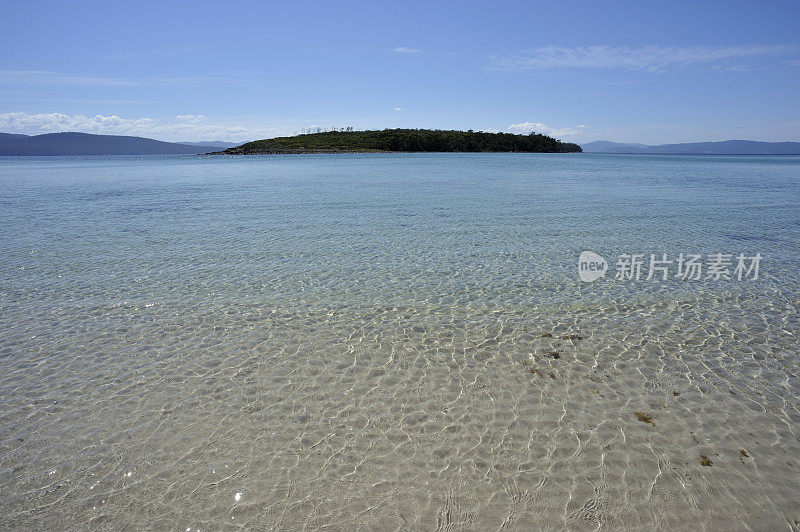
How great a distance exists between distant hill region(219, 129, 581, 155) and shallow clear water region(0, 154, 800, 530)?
13664 centimetres

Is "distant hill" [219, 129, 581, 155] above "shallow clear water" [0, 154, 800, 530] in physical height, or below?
above

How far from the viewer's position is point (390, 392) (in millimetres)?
5469

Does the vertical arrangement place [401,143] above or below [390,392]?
above

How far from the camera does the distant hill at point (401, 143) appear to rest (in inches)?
5743

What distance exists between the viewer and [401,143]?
15275 cm

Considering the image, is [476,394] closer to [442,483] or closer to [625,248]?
[442,483]

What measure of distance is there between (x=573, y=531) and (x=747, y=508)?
64.1 inches

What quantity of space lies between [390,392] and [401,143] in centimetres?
15427

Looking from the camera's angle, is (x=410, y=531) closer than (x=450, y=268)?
Yes

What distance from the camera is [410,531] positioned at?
3.55 metres

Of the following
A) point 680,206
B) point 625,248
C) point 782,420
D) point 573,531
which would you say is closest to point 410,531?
point 573,531

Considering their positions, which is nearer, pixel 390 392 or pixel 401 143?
pixel 390 392

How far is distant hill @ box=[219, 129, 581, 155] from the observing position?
14588 centimetres

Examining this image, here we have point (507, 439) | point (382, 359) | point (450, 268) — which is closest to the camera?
point (507, 439)
